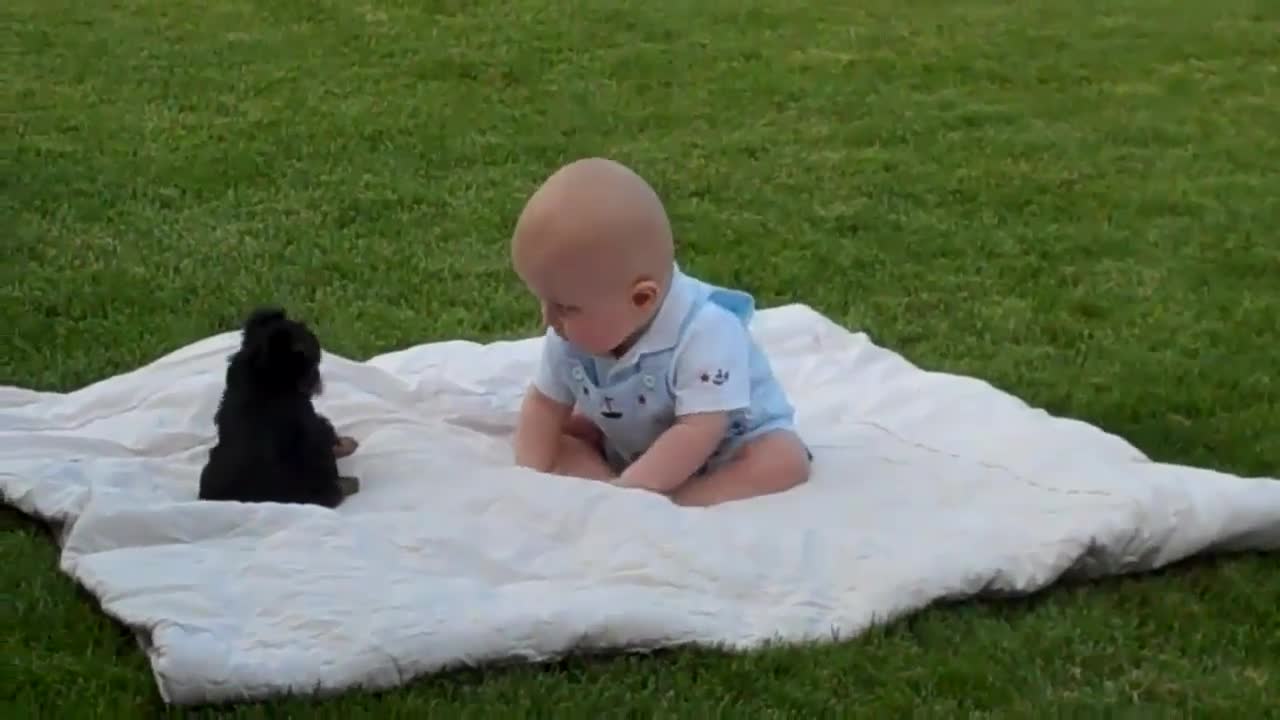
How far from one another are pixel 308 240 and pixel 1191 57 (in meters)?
5.40

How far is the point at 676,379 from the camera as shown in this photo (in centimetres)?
405

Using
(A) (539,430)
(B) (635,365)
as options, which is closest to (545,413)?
(A) (539,430)

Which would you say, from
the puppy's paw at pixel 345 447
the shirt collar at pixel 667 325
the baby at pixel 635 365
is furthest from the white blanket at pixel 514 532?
the shirt collar at pixel 667 325

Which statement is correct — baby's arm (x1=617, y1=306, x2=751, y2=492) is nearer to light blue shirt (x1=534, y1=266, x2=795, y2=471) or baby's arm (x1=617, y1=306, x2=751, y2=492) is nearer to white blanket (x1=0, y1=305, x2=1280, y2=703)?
light blue shirt (x1=534, y1=266, x2=795, y2=471)

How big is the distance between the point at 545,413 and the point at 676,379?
0.36 m

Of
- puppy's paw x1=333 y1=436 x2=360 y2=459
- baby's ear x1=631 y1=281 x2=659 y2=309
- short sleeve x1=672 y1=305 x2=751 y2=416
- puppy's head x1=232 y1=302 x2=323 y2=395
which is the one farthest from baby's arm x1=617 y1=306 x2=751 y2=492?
puppy's head x1=232 y1=302 x2=323 y2=395

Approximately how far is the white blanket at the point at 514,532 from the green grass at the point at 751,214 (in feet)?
0.27

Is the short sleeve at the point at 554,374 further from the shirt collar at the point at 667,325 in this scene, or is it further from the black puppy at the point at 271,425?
the black puppy at the point at 271,425

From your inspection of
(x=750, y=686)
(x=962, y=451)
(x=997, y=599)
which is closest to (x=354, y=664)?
(x=750, y=686)

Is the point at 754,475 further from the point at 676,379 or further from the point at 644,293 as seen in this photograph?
the point at 644,293

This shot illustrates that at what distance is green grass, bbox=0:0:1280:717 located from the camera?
3377 mm

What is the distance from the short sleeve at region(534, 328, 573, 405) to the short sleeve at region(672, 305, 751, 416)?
0.29 m

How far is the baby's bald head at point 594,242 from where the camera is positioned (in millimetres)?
3832

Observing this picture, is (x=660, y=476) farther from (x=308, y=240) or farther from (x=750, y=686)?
(x=308, y=240)
